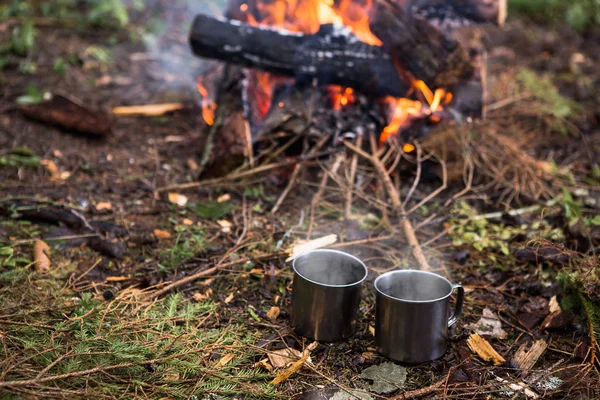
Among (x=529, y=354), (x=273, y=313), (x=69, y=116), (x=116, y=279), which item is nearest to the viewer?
(x=529, y=354)

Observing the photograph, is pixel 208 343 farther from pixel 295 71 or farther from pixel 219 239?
pixel 295 71

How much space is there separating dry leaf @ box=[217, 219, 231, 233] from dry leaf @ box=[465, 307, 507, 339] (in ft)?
5.62

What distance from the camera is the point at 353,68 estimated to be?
183 inches

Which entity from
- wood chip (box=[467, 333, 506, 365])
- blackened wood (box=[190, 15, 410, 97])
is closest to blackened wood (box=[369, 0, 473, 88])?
blackened wood (box=[190, 15, 410, 97])

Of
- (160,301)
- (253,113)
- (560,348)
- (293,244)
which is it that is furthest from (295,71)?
(560,348)

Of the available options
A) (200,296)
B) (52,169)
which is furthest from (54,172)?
(200,296)

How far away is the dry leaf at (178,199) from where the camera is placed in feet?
13.8

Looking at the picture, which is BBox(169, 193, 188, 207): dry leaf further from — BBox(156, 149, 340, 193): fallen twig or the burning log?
the burning log

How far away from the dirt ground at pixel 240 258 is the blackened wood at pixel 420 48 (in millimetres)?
467

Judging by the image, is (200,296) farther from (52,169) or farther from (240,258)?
(52,169)

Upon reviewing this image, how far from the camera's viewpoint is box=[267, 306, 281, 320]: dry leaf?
3.12 m

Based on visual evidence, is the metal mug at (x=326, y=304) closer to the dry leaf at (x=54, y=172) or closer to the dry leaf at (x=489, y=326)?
the dry leaf at (x=489, y=326)

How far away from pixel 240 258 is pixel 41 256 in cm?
118

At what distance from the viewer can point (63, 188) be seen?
4.20 meters
